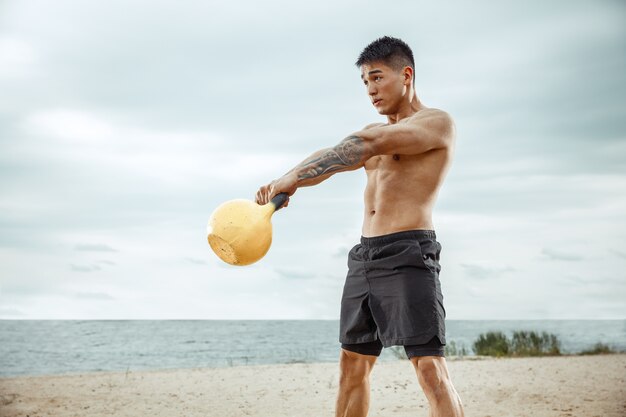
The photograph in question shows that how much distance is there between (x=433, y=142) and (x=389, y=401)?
4.26 metres

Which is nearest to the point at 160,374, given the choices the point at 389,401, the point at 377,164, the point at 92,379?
the point at 92,379

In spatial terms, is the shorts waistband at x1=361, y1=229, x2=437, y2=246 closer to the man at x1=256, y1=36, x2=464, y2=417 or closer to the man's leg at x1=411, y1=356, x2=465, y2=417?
the man at x1=256, y1=36, x2=464, y2=417

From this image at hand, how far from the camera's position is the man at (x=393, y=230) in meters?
2.92

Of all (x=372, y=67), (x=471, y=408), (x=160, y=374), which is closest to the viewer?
(x=372, y=67)

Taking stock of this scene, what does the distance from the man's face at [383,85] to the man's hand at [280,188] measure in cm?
67

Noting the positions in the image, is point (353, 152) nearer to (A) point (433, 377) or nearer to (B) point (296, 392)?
(A) point (433, 377)

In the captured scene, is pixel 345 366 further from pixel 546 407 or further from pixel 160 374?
pixel 160 374

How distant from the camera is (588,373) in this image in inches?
344

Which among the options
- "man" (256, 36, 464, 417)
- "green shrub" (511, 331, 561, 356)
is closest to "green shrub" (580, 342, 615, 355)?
"green shrub" (511, 331, 561, 356)

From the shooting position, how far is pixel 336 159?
2924 mm

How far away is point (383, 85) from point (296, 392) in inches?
193

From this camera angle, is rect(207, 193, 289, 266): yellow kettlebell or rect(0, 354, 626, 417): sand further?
rect(0, 354, 626, 417): sand

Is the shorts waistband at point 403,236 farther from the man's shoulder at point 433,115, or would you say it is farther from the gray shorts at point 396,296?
the man's shoulder at point 433,115

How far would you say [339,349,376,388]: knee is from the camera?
3.42m
